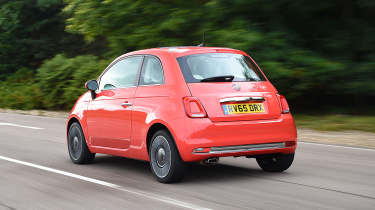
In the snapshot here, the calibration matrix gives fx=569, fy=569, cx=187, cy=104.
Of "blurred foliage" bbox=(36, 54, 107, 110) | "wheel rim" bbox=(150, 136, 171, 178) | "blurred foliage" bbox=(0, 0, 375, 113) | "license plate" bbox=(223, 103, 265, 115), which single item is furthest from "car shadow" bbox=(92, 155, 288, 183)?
"blurred foliage" bbox=(36, 54, 107, 110)

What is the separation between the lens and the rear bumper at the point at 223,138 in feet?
20.4

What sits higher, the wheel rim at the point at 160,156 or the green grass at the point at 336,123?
the wheel rim at the point at 160,156

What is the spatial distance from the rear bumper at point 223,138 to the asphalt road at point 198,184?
1.26 ft

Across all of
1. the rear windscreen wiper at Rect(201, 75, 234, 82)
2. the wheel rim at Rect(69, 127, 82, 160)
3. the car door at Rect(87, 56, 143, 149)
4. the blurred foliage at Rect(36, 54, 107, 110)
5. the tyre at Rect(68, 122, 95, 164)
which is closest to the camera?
the rear windscreen wiper at Rect(201, 75, 234, 82)

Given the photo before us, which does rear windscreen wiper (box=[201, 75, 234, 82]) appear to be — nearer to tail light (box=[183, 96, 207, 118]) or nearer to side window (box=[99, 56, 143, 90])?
tail light (box=[183, 96, 207, 118])

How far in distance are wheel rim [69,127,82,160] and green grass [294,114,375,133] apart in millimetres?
6444

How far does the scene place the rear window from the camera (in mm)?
6676

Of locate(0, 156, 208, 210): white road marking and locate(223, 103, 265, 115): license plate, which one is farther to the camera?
locate(223, 103, 265, 115): license plate

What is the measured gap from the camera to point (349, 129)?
1281 centimetres

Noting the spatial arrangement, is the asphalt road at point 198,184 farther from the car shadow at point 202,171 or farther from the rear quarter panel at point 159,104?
the rear quarter panel at point 159,104

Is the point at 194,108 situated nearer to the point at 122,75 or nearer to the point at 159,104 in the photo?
the point at 159,104

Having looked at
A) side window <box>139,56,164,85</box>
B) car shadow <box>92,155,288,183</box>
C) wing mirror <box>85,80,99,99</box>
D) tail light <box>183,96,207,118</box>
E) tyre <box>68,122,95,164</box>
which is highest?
side window <box>139,56,164,85</box>

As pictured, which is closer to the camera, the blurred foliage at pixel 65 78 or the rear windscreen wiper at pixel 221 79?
the rear windscreen wiper at pixel 221 79

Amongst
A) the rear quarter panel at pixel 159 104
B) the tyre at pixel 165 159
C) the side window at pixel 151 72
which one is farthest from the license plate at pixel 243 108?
the side window at pixel 151 72
